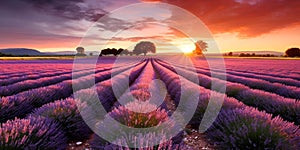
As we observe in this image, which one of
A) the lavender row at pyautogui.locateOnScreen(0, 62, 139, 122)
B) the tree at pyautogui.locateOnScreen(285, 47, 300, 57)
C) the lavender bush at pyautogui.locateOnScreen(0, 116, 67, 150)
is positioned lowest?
the lavender row at pyautogui.locateOnScreen(0, 62, 139, 122)

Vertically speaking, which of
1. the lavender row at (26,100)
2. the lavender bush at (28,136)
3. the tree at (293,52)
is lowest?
the lavender row at (26,100)

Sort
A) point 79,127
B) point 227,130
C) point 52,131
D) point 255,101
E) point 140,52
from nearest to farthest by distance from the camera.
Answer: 1. point 52,131
2. point 227,130
3. point 79,127
4. point 255,101
5. point 140,52

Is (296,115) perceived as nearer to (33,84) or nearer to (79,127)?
(79,127)

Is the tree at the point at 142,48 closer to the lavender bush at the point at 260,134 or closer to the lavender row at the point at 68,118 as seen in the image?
the lavender row at the point at 68,118

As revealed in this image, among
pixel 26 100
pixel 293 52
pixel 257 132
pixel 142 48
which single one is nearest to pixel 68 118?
pixel 26 100

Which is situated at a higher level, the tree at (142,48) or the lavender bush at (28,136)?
the tree at (142,48)

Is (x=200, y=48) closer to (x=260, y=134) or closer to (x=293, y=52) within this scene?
(x=293, y=52)

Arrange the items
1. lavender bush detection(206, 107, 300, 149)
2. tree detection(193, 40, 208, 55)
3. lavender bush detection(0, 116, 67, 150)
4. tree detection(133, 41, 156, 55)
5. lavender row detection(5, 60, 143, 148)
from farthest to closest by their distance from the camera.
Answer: tree detection(133, 41, 156, 55)
tree detection(193, 40, 208, 55)
lavender row detection(5, 60, 143, 148)
lavender bush detection(206, 107, 300, 149)
lavender bush detection(0, 116, 67, 150)

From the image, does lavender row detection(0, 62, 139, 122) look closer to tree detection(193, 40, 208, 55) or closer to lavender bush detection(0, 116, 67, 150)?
lavender bush detection(0, 116, 67, 150)

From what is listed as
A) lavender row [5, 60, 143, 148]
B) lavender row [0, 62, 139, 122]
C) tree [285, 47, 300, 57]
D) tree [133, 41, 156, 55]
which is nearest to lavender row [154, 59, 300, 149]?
lavender row [5, 60, 143, 148]

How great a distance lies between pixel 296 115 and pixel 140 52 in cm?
10177

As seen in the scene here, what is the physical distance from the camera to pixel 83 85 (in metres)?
8.61

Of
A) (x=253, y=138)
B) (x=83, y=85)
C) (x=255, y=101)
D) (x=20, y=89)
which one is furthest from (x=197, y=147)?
(x=20, y=89)

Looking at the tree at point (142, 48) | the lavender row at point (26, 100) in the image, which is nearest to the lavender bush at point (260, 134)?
the lavender row at point (26, 100)
